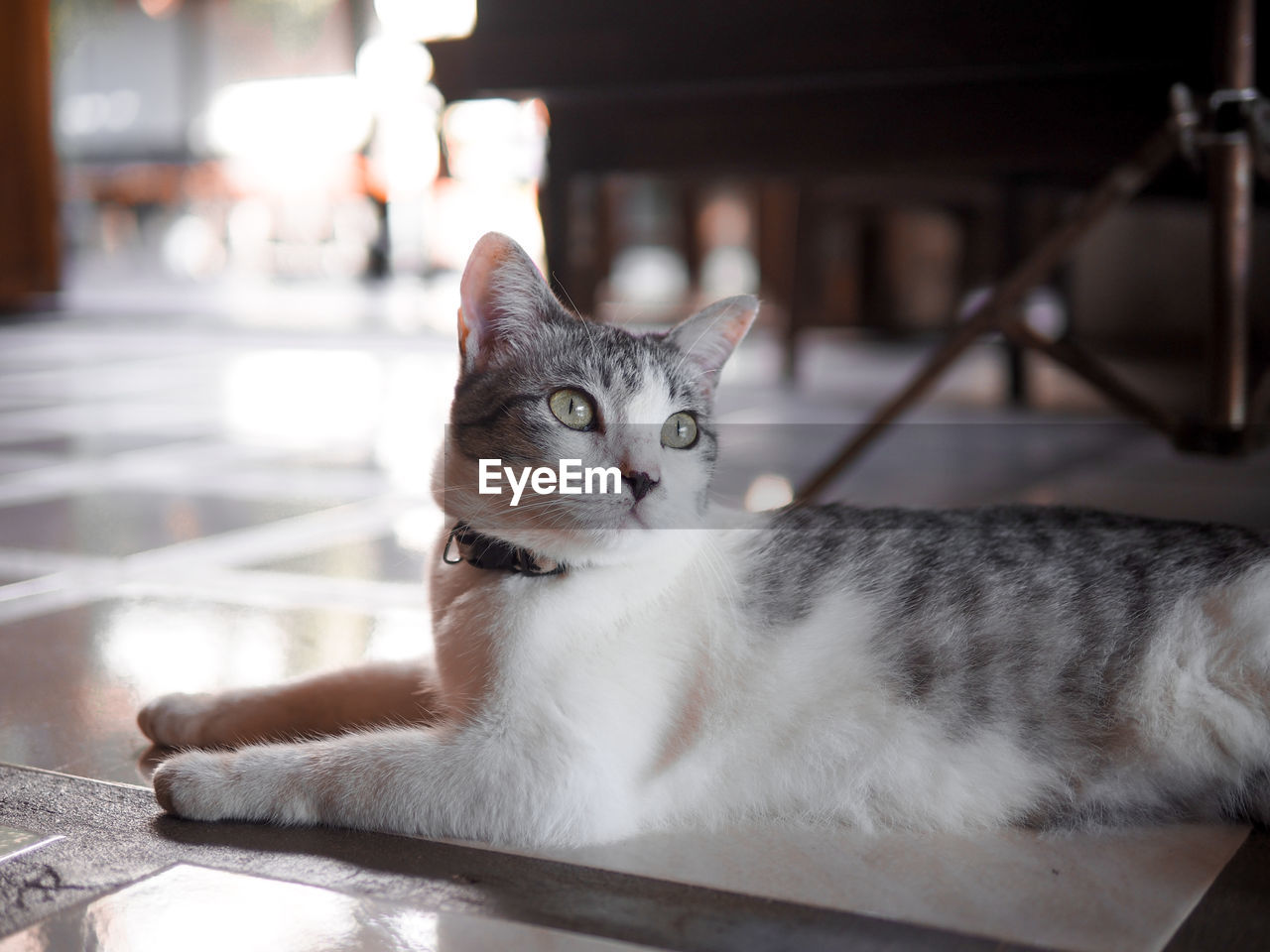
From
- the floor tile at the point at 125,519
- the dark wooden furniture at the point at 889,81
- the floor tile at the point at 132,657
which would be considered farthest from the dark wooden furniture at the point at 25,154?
the floor tile at the point at 132,657

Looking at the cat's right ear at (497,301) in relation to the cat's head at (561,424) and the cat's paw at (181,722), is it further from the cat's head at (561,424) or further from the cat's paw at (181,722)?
the cat's paw at (181,722)

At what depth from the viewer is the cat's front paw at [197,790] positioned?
1205mm

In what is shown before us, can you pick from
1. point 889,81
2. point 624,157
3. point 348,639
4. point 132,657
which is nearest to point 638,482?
point 348,639

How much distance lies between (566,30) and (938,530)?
1354 mm

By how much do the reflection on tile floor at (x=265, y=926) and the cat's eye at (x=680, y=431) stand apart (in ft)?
1.82

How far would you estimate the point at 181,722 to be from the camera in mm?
1422

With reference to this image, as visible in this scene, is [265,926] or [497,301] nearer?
[265,926]

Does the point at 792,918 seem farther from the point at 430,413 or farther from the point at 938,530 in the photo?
the point at 430,413

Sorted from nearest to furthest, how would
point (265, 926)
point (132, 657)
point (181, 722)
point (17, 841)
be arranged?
point (265, 926) < point (17, 841) < point (181, 722) < point (132, 657)

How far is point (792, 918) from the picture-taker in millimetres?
1047

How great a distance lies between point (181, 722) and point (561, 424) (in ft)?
1.89

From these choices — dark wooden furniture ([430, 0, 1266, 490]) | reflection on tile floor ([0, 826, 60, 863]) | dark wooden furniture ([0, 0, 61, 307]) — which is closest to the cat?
reflection on tile floor ([0, 826, 60, 863])

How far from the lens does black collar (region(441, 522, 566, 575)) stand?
50.5 inches

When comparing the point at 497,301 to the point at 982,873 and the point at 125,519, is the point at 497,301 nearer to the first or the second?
the point at 982,873
